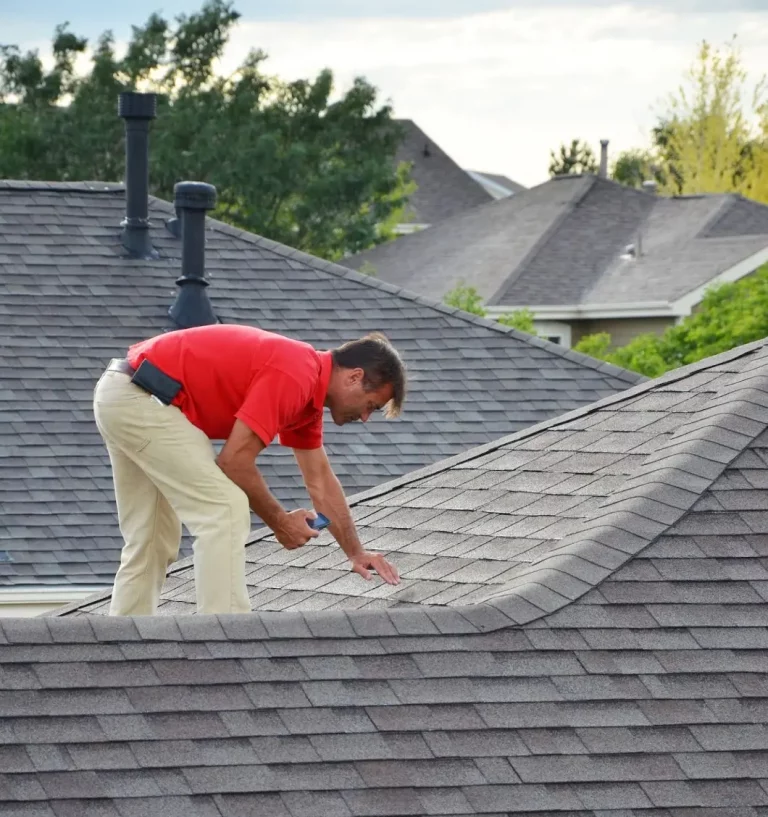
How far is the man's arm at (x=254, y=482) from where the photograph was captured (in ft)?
21.2

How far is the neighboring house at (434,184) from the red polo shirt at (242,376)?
4390 centimetres

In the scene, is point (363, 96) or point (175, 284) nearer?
point (175, 284)

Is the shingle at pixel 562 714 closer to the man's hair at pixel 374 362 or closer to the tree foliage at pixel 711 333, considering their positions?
the man's hair at pixel 374 362

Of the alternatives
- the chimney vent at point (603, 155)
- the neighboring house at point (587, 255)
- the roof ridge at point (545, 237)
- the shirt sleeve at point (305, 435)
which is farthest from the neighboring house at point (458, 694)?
the chimney vent at point (603, 155)

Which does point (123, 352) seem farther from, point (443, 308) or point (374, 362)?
point (374, 362)

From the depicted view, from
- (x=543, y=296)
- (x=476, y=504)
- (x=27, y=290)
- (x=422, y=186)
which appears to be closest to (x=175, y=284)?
(x=27, y=290)

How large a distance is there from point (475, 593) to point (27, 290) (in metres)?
8.80

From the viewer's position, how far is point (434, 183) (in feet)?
179

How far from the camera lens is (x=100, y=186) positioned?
16484 mm

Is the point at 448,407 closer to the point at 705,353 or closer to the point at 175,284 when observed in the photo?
the point at 175,284

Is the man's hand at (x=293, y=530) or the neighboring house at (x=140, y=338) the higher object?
the man's hand at (x=293, y=530)

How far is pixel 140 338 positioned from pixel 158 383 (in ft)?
25.7

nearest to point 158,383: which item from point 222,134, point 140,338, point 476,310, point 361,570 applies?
point 361,570

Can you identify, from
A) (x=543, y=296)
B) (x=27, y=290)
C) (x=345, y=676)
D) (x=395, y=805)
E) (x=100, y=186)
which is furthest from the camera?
(x=543, y=296)
